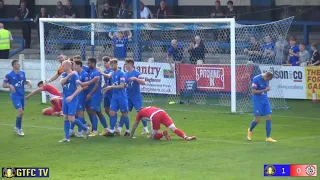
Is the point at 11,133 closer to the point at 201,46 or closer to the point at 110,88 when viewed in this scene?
the point at 110,88

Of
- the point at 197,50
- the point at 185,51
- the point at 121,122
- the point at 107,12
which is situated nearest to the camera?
the point at 121,122

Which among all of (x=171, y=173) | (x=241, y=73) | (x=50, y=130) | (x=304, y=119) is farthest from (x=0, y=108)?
(x=171, y=173)

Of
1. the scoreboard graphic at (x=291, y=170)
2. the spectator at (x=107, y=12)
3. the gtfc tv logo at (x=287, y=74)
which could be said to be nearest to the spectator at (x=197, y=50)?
the gtfc tv logo at (x=287, y=74)

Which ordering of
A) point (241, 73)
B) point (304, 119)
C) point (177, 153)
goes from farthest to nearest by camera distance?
point (241, 73) → point (304, 119) → point (177, 153)

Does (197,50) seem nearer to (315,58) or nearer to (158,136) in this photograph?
(315,58)

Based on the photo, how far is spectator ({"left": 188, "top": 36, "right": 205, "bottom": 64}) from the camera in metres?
29.2

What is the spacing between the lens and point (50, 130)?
2362cm

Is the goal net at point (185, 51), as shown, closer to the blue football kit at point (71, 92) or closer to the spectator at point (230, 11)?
the spectator at point (230, 11)

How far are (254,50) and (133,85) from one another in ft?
22.9

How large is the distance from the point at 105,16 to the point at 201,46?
23.5ft

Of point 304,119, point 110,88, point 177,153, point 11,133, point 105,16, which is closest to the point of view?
point 177,153

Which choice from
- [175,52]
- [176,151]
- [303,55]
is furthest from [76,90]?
[303,55]

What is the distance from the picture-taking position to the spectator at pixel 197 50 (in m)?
29.2

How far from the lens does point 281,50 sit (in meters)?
28.7
